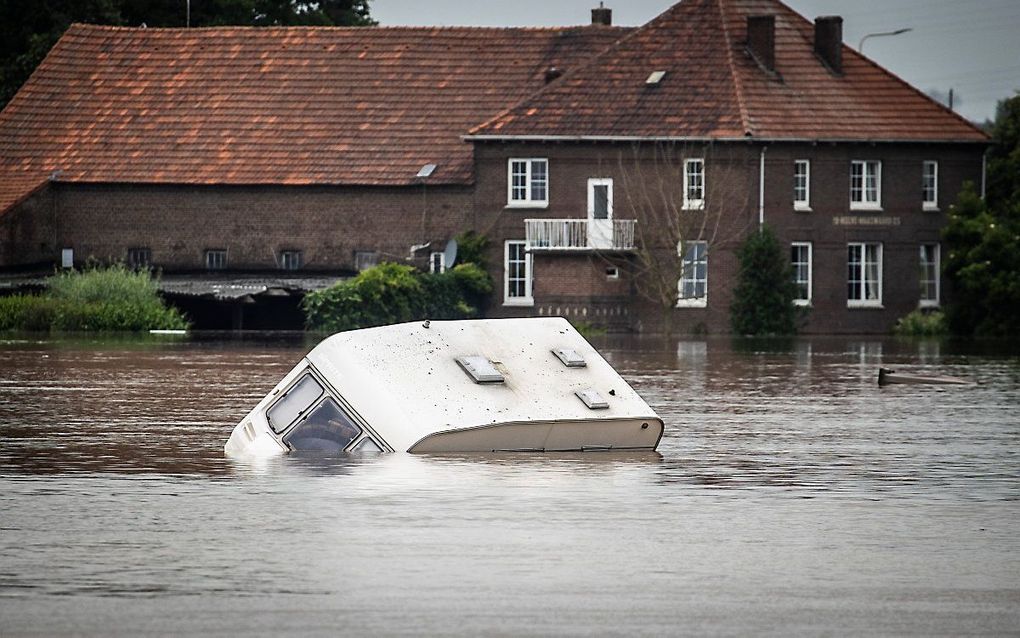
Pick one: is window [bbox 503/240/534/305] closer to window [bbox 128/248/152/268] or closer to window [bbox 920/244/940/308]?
window [bbox 128/248/152/268]

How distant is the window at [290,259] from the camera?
75.9m

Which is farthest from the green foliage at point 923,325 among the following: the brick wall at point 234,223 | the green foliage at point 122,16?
the green foliage at point 122,16

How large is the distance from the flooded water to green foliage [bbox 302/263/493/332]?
32569 mm

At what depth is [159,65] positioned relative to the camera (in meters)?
79.3

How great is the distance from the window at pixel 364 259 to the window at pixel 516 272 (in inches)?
186

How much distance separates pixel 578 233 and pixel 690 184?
13.4 feet

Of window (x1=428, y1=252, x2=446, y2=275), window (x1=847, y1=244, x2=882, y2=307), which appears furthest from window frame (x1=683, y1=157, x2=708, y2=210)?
window (x1=428, y1=252, x2=446, y2=275)

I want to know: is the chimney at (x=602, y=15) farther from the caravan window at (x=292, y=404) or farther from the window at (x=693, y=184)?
the caravan window at (x=292, y=404)

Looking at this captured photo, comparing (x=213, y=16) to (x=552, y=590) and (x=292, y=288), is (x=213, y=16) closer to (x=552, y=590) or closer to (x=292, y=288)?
(x=292, y=288)

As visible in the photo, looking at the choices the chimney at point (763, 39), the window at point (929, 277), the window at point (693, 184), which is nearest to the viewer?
the window at point (693, 184)

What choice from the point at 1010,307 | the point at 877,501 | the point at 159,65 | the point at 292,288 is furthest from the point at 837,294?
the point at 877,501

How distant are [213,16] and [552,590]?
80.3 m

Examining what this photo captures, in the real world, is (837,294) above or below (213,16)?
below

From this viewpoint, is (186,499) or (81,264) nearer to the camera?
(186,499)
